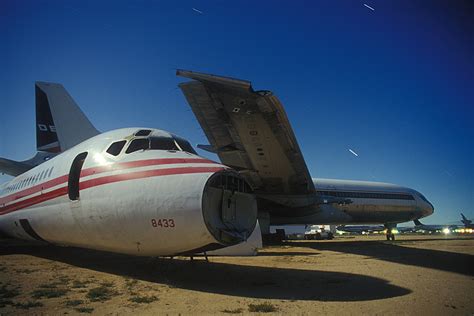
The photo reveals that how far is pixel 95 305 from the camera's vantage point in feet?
19.2

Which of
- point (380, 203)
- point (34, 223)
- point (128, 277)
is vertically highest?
point (380, 203)

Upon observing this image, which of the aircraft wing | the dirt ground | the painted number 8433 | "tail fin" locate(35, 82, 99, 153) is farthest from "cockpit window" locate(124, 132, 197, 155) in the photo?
"tail fin" locate(35, 82, 99, 153)

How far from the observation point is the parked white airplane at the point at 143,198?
22.3 ft

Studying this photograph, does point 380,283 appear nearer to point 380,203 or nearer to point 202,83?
point 202,83

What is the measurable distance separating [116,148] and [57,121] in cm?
2043

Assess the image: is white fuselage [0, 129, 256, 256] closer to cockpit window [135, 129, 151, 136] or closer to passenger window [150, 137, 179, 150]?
cockpit window [135, 129, 151, 136]

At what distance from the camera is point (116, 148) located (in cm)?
880

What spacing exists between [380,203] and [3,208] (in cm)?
2661

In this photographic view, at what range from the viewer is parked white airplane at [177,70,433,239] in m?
16.4

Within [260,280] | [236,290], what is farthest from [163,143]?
[260,280]

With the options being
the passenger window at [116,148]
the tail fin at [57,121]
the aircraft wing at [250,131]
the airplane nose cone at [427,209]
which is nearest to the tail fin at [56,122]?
the tail fin at [57,121]

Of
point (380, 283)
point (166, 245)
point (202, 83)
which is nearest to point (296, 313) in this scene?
point (166, 245)

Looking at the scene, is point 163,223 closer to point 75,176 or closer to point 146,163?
point 146,163

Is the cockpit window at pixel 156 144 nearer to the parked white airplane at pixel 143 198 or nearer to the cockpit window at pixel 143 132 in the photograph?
the parked white airplane at pixel 143 198
